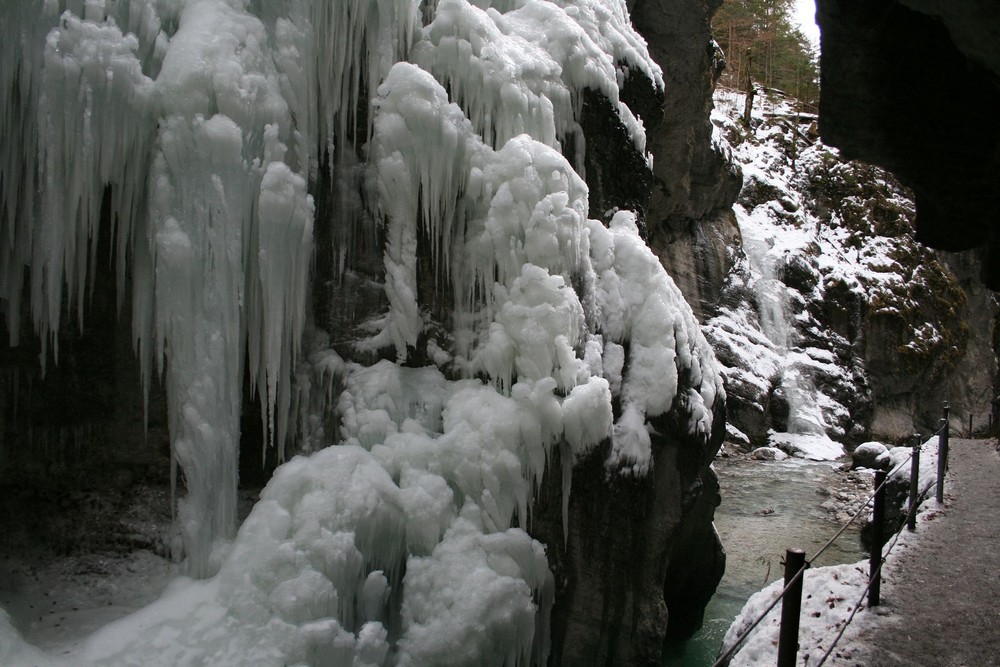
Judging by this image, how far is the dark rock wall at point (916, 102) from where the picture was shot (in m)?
3.59

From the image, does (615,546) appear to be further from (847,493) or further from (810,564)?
(847,493)

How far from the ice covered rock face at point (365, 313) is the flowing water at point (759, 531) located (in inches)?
100

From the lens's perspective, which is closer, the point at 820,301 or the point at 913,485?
the point at 913,485

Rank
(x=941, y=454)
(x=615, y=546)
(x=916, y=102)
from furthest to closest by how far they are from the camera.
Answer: (x=941, y=454) → (x=615, y=546) → (x=916, y=102)

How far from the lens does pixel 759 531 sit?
11188 millimetres

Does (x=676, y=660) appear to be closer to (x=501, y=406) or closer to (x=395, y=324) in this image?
(x=501, y=406)

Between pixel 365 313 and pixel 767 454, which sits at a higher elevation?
pixel 365 313

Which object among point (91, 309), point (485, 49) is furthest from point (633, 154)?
point (91, 309)

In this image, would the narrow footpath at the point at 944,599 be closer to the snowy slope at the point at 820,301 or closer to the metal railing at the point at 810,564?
the metal railing at the point at 810,564

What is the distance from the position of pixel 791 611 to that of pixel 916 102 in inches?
121

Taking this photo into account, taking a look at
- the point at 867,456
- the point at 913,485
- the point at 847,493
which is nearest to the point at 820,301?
the point at 867,456

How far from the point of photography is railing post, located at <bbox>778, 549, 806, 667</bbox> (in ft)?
9.65

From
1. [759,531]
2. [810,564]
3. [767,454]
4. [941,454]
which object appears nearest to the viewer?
[810,564]

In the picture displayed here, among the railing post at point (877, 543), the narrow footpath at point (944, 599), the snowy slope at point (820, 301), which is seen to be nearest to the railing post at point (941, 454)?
the narrow footpath at point (944, 599)
